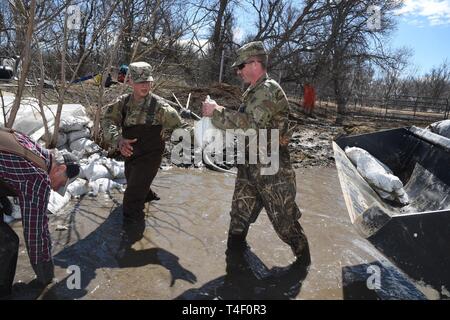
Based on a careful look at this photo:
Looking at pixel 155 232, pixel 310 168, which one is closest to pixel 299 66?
pixel 310 168

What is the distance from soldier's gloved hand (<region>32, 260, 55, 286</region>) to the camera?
2.76m

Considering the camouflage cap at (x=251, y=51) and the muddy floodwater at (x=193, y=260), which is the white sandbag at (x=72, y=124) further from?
the camouflage cap at (x=251, y=51)

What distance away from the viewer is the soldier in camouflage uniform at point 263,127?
10.3 feet

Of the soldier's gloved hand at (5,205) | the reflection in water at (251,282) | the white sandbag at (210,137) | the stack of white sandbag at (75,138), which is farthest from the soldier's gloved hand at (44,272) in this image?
the white sandbag at (210,137)

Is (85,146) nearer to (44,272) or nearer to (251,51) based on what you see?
(44,272)

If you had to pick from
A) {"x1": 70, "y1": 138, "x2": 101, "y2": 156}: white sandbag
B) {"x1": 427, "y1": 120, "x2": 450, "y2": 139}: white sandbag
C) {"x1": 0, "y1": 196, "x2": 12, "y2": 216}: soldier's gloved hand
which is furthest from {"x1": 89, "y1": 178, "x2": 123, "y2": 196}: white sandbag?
{"x1": 427, "y1": 120, "x2": 450, "y2": 139}: white sandbag

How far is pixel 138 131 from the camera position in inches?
165

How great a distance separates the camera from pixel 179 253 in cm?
368

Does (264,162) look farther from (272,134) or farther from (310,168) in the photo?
(310,168)

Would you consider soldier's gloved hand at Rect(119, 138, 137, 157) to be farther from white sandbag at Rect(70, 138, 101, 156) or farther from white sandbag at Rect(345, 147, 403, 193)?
white sandbag at Rect(345, 147, 403, 193)

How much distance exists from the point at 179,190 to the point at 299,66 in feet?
61.6

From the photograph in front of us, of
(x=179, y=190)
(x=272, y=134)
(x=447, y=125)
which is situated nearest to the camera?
(x=272, y=134)

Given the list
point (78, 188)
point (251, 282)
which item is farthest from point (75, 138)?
point (251, 282)

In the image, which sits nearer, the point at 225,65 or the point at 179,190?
the point at 179,190
